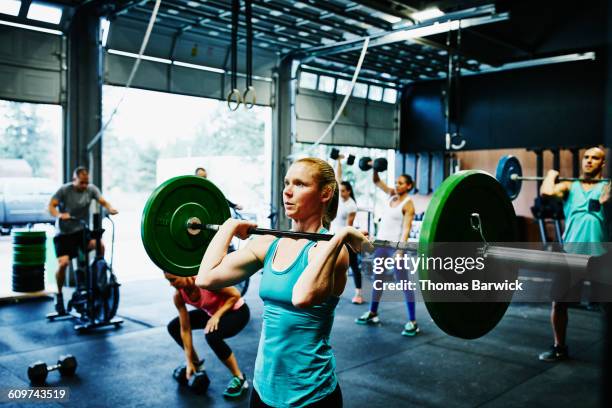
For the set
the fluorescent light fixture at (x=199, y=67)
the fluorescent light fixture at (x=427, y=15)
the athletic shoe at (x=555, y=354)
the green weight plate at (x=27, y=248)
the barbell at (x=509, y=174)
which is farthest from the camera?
the fluorescent light fixture at (x=199, y=67)

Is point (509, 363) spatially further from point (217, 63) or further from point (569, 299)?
point (217, 63)

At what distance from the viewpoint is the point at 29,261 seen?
540cm

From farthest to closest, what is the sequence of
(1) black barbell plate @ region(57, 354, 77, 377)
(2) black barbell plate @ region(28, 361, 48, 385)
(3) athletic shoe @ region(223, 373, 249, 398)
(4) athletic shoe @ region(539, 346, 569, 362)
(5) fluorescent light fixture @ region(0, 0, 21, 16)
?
(5) fluorescent light fixture @ region(0, 0, 21, 16) < (4) athletic shoe @ region(539, 346, 569, 362) < (1) black barbell plate @ region(57, 354, 77, 377) < (2) black barbell plate @ region(28, 361, 48, 385) < (3) athletic shoe @ region(223, 373, 249, 398)

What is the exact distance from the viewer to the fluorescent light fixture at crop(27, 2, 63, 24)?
18.5 feet

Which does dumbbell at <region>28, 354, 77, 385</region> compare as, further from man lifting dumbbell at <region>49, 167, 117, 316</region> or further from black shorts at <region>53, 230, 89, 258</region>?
black shorts at <region>53, 230, 89, 258</region>

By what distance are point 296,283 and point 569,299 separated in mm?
2791

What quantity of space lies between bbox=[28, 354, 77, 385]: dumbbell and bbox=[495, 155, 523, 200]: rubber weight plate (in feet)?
9.44

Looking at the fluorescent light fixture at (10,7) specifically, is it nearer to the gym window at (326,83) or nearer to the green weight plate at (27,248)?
the green weight plate at (27,248)

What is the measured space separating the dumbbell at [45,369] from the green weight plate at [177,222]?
174 centimetres

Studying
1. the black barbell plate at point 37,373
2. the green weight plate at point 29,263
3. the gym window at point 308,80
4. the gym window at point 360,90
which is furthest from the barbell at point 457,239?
the gym window at point 360,90

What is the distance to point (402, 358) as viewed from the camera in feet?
12.5

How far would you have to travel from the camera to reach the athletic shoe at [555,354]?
379 centimetres

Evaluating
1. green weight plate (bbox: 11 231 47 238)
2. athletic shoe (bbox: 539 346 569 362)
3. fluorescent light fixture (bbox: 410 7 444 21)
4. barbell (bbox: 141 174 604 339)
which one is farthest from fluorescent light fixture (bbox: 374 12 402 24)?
barbell (bbox: 141 174 604 339)

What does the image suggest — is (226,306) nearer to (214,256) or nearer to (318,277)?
(214,256)
